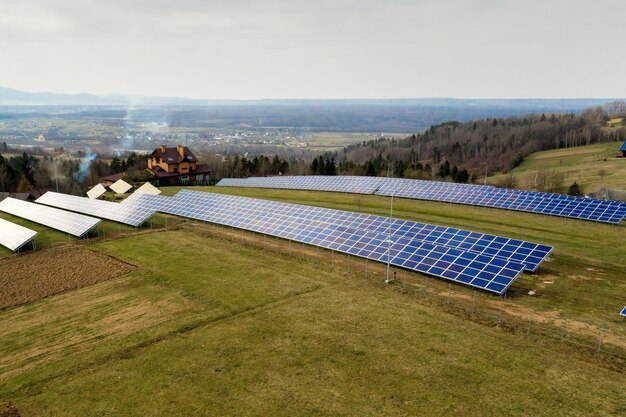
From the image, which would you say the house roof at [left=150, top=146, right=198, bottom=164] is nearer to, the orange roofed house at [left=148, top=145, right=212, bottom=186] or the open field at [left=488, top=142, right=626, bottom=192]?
the orange roofed house at [left=148, top=145, right=212, bottom=186]

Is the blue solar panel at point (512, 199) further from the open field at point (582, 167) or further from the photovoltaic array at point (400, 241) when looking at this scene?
the open field at point (582, 167)

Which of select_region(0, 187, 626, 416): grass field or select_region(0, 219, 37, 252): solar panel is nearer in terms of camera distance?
select_region(0, 187, 626, 416): grass field

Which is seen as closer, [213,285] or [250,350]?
[250,350]

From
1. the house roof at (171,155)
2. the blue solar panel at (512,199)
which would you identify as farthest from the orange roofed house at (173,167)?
the blue solar panel at (512,199)

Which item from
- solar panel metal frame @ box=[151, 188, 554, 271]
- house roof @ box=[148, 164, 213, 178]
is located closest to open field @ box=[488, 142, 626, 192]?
solar panel metal frame @ box=[151, 188, 554, 271]

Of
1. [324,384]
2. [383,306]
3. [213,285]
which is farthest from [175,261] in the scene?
[324,384]

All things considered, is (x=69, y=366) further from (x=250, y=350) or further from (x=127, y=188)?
(x=127, y=188)

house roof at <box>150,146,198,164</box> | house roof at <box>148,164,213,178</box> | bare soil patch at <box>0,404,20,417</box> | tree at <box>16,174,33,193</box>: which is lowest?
bare soil patch at <box>0,404,20,417</box>
